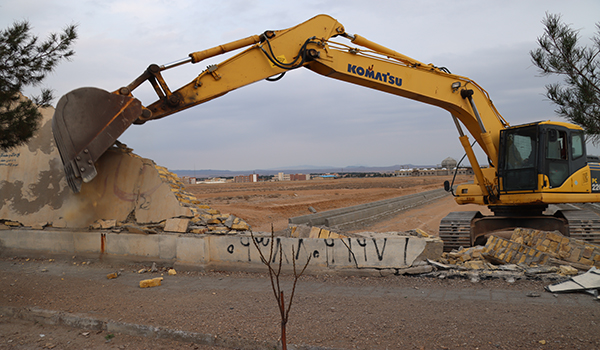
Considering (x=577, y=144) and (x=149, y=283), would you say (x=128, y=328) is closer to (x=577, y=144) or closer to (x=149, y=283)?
(x=149, y=283)

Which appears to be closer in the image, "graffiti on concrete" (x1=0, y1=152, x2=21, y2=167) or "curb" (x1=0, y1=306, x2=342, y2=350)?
"curb" (x1=0, y1=306, x2=342, y2=350)

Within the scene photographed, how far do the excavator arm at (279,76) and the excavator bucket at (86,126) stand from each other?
17 millimetres

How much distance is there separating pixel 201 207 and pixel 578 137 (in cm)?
926

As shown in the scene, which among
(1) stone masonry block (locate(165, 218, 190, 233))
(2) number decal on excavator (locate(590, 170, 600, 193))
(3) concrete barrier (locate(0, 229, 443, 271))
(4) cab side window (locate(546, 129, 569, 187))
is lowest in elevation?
(3) concrete barrier (locate(0, 229, 443, 271))

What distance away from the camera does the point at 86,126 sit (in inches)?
313

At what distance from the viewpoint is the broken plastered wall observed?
8.95 metres

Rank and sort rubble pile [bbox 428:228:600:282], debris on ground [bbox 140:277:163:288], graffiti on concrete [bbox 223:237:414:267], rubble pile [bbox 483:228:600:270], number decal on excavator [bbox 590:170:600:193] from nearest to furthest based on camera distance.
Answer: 1. rubble pile [bbox 428:228:600:282]
2. debris on ground [bbox 140:277:163:288]
3. graffiti on concrete [bbox 223:237:414:267]
4. rubble pile [bbox 483:228:600:270]
5. number decal on excavator [bbox 590:170:600:193]

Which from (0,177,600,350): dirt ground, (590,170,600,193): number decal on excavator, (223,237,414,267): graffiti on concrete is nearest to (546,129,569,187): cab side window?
(590,170,600,193): number decal on excavator

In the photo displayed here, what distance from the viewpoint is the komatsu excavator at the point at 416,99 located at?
803 cm

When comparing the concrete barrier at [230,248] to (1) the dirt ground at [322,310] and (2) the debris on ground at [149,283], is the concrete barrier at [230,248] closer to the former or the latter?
(1) the dirt ground at [322,310]

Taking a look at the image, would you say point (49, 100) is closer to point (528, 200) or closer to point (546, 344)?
point (546, 344)

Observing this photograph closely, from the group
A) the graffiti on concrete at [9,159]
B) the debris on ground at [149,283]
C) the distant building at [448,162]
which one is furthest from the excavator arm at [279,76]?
the distant building at [448,162]

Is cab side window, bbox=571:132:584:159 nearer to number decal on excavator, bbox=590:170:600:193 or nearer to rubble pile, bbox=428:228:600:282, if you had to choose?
number decal on excavator, bbox=590:170:600:193

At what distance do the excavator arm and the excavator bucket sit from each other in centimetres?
2
